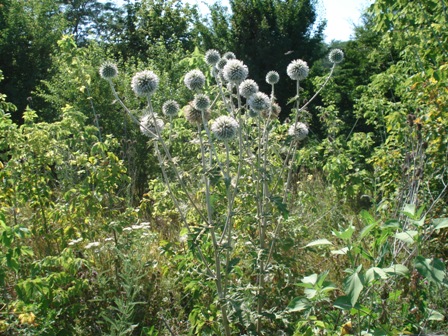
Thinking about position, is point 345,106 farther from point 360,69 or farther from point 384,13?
point 384,13

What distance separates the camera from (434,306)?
2.80 metres

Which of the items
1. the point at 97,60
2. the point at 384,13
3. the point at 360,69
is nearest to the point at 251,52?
the point at 360,69

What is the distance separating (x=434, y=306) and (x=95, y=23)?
3223 centimetres

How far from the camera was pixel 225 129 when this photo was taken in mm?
3182

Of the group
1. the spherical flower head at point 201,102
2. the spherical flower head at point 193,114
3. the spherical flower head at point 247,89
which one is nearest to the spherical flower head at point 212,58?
the spherical flower head at point 247,89

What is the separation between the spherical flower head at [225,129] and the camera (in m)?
3.17

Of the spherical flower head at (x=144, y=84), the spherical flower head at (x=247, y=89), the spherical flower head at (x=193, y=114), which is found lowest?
the spherical flower head at (x=193, y=114)

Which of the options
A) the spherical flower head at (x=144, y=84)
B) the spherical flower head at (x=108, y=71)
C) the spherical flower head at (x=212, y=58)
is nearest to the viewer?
the spherical flower head at (x=144, y=84)

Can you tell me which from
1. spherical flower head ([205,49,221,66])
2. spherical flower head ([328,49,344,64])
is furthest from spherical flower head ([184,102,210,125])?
spherical flower head ([328,49,344,64])

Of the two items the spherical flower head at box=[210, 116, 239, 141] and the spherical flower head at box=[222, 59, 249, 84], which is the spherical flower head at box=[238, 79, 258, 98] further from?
the spherical flower head at box=[210, 116, 239, 141]

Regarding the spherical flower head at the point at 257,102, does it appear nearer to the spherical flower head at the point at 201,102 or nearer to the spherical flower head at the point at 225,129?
the spherical flower head at the point at 225,129

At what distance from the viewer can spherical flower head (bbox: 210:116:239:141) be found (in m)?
3.17

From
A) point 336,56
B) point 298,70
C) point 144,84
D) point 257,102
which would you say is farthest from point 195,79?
point 336,56

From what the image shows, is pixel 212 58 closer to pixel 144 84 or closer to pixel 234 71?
pixel 234 71
